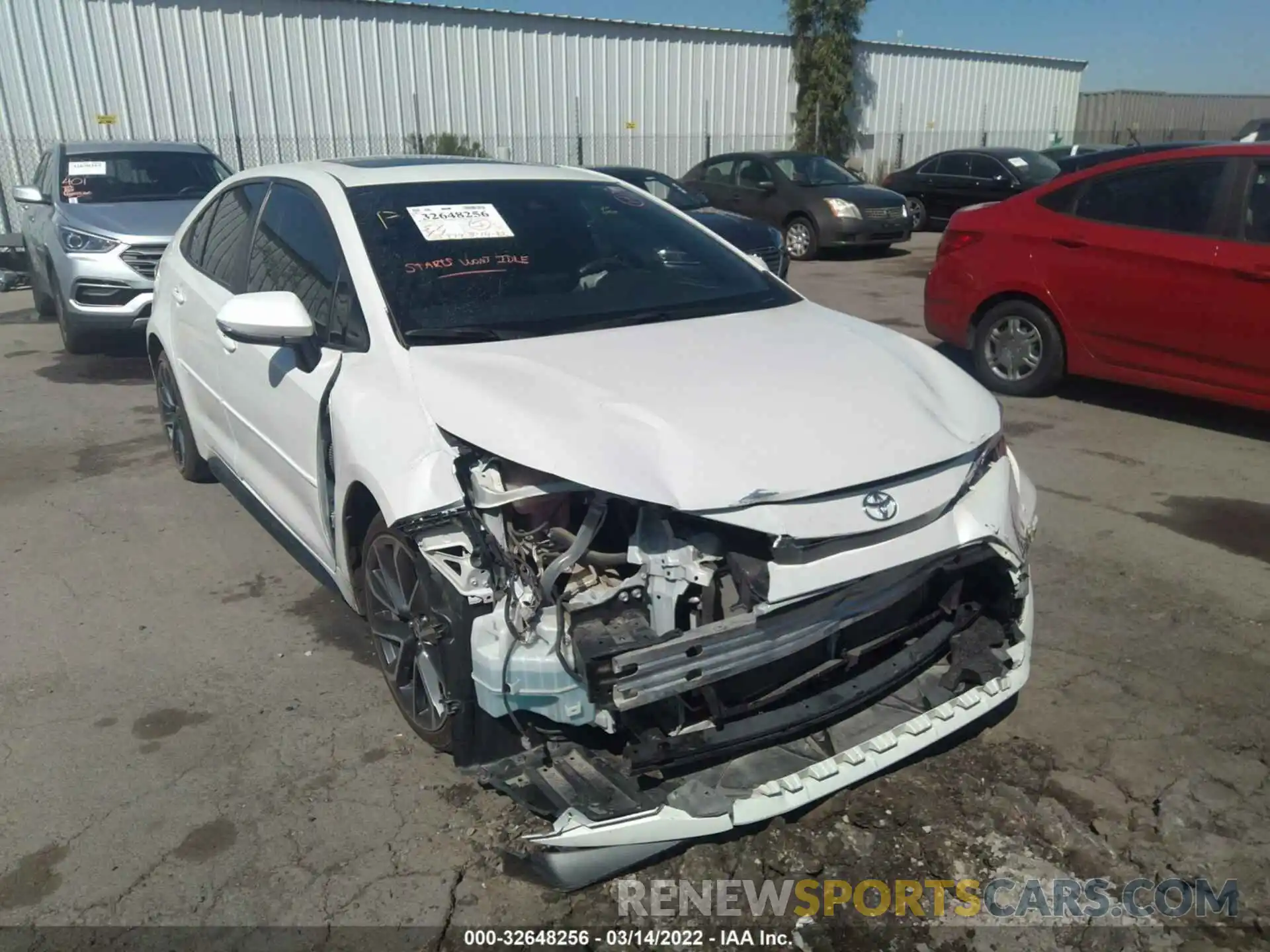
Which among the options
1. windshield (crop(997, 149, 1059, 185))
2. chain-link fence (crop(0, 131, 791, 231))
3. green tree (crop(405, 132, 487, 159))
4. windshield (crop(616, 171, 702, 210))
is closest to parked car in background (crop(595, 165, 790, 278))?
windshield (crop(616, 171, 702, 210))

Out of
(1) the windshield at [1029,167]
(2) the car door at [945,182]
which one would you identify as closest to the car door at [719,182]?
(2) the car door at [945,182]

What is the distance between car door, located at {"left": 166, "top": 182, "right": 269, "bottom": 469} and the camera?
433 cm

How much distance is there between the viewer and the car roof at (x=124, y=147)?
9492 mm

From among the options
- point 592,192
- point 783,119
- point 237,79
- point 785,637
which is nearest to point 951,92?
point 783,119

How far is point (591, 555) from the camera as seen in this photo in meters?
2.61

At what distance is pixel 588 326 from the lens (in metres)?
3.32

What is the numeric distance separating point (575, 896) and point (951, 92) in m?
30.3

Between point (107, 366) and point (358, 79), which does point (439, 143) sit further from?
point (107, 366)

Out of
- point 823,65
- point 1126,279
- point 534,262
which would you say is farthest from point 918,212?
point 534,262

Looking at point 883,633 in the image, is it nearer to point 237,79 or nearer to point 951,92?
point 237,79

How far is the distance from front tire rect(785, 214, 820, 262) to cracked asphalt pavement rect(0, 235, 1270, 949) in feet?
32.0

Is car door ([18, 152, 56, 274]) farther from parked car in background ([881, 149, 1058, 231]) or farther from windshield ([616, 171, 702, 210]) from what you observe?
parked car in background ([881, 149, 1058, 231])

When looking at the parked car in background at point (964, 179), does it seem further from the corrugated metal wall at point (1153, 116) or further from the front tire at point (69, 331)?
the corrugated metal wall at point (1153, 116)
